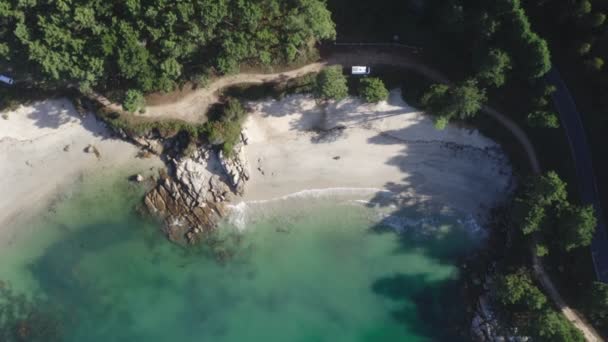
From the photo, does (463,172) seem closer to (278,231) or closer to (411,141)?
(411,141)

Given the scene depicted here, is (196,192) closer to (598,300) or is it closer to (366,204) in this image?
(366,204)

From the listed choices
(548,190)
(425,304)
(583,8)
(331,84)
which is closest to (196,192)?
(331,84)

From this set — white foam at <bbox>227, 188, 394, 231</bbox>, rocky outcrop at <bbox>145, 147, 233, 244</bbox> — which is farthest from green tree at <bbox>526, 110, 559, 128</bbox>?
rocky outcrop at <bbox>145, 147, 233, 244</bbox>

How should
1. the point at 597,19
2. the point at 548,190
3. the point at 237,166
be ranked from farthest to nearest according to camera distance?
the point at 237,166 → the point at 548,190 → the point at 597,19

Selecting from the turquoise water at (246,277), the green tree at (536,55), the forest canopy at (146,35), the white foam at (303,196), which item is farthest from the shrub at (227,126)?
the green tree at (536,55)

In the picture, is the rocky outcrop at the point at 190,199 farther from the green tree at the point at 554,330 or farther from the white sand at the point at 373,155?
the green tree at the point at 554,330
